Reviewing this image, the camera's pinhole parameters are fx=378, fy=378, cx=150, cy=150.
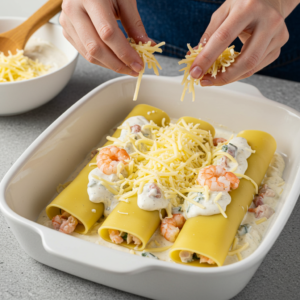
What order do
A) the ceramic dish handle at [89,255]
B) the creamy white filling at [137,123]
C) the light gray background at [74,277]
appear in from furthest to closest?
the creamy white filling at [137,123] → the light gray background at [74,277] → the ceramic dish handle at [89,255]

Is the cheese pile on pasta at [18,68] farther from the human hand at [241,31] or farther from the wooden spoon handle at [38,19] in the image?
the human hand at [241,31]

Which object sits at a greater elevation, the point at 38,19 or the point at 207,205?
the point at 38,19

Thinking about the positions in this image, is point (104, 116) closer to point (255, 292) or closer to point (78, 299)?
point (78, 299)

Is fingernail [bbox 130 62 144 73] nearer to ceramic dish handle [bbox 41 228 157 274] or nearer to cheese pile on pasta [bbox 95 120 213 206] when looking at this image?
cheese pile on pasta [bbox 95 120 213 206]

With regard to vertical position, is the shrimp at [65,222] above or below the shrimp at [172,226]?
above

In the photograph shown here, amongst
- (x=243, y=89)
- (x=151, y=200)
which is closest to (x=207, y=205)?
(x=151, y=200)

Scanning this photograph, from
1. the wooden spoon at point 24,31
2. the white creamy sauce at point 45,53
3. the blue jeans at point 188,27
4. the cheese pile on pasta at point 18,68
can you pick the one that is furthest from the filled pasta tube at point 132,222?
the blue jeans at point 188,27

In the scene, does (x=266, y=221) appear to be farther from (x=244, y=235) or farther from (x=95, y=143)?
(x=95, y=143)

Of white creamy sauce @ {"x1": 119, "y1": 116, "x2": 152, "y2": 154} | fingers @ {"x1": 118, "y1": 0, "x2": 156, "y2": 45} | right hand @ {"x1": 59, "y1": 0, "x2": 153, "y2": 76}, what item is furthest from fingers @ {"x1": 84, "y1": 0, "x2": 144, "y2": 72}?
white creamy sauce @ {"x1": 119, "y1": 116, "x2": 152, "y2": 154}

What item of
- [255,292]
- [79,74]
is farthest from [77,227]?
[79,74]
